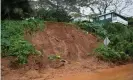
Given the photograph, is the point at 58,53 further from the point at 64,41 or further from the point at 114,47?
the point at 114,47

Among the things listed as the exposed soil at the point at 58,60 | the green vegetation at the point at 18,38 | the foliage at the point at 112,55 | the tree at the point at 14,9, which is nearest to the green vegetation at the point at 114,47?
the foliage at the point at 112,55

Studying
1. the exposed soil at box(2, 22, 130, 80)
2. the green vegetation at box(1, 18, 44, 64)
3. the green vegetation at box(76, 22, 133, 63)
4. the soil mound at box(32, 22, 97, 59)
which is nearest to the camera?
the exposed soil at box(2, 22, 130, 80)

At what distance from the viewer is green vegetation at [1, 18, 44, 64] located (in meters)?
12.9

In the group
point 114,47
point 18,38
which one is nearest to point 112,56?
point 114,47

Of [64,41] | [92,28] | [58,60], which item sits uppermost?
[92,28]

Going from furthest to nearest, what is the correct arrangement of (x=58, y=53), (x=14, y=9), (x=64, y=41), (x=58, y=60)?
1. (x=64, y=41)
2. (x=14, y=9)
3. (x=58, y=53)
4. (x=58, y=60)

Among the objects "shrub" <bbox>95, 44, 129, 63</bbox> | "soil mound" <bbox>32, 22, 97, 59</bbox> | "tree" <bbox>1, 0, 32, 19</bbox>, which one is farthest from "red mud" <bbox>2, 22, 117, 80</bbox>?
"tree" <bbox>1, 0, 32, 19</bbox>

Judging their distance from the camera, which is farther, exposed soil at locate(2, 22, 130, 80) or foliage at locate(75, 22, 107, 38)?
foliage at locate(75, 22, 107, 38)

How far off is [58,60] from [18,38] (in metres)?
2.65

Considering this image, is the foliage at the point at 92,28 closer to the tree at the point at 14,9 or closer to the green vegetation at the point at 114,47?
the green vegetation at the point at 114,47

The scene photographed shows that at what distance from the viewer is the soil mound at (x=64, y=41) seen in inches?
605

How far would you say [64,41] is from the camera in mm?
16953

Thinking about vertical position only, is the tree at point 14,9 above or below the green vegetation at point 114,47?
above

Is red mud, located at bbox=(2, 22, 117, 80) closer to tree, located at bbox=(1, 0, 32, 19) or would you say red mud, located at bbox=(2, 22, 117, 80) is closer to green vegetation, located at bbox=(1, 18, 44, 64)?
green vegetation, located at bbox=(1, 18, 44, 64)
